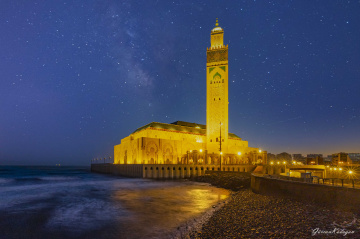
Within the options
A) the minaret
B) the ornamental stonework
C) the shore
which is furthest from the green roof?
the shore

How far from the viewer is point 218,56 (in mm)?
68438

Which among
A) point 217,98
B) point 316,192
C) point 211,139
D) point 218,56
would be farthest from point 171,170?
point 316,192

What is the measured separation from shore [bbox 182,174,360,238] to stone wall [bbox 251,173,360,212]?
0.40 metres

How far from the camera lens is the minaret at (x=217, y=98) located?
6706 cm

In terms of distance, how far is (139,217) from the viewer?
16750 millimetres

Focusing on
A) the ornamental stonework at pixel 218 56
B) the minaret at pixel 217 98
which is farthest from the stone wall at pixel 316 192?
the ornamental stonework at pixel 218 56

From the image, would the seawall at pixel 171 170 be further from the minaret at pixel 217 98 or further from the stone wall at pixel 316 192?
the stone wall at pixel 316 192

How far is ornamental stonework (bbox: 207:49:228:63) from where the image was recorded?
67.9 m

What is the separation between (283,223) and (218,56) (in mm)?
61208

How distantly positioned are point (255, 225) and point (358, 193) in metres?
5.30

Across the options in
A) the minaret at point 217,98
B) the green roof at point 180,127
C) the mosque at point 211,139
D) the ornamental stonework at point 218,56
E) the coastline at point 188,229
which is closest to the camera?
the coastline at point 188,229

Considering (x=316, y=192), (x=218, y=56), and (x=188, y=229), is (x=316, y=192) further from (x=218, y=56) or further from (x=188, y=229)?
(x=218, y=56)

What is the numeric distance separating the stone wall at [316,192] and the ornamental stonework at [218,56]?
172ft

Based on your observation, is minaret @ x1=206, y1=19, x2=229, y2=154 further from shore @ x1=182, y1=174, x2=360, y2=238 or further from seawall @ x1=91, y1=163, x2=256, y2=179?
shore @ x1=182, y1=174, x2=360, y2=238
